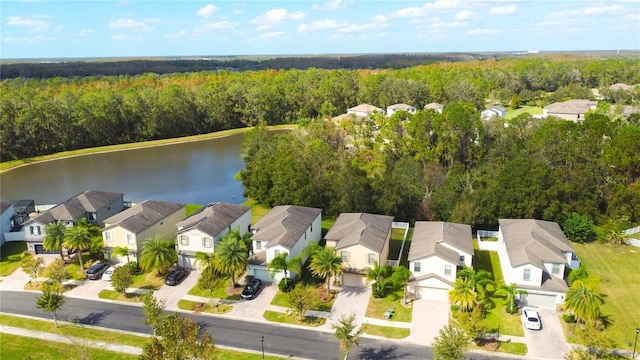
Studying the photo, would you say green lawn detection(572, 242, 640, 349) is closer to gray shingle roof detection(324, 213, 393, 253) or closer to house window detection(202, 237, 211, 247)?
A: gray shingle roof detection(324, 213, 393, 253)

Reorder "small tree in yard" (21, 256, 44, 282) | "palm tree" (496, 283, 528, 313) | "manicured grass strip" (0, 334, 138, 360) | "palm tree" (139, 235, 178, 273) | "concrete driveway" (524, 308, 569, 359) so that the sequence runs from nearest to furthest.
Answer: "concrete driveway" (524, 308, 569, 359) < "manicured grass strip" (0, 334, 138, 360) < "palm tree" (496, 283, 528, 313) < "palm tree" (139, 235, 178, 273) < "small tree in yard" (21, 256, 44, 282)

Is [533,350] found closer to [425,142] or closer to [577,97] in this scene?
[425,142]

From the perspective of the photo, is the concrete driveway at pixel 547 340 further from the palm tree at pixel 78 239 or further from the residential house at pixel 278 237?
the palm tree at pixel 78 239

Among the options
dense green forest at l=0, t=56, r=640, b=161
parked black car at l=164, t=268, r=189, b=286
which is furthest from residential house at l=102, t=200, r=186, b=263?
dense green forest at l=0, t=56, r=640, b=161

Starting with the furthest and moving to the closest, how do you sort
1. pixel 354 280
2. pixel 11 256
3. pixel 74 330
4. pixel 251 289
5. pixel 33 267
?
pixel 11 256
pixel 33 267
pixel 354 280
pixel 251 289
pixel 74 330

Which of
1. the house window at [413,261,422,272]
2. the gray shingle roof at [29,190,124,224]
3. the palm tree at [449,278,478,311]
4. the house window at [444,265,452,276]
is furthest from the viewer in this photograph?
the gray shingle roof at [29,190,124,224]

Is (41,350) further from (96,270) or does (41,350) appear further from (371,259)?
(371,259)

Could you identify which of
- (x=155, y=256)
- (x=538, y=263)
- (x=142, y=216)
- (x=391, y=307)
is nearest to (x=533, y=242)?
(x=538, y=263)
